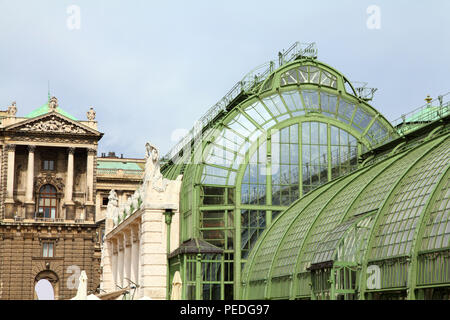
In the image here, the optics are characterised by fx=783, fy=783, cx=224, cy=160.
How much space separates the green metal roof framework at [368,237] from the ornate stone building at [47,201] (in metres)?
76.5

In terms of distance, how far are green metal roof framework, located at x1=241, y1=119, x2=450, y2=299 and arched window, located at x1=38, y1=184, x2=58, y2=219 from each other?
80.3m

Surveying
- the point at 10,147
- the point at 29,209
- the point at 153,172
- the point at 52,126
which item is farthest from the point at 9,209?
the point at 153,172

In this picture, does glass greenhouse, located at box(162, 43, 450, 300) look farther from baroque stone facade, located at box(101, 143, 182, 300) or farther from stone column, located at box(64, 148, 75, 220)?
stone column, located at box(64, 148, 75, 220)

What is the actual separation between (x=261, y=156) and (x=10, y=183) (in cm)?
7764

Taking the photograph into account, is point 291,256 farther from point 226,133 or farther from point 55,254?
point 55,254

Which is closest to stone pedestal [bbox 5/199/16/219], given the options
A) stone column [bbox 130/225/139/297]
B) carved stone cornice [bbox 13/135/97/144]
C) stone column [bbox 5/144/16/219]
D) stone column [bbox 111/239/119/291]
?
stone column [bbox 5/144/16/219]

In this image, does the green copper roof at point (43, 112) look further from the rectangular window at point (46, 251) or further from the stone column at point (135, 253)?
the stone column at point (135, 253)

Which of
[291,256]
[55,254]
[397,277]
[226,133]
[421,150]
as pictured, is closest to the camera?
[397,277]

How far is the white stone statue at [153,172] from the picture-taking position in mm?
57625

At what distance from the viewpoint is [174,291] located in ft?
174

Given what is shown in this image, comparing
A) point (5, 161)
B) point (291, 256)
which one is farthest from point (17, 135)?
point (291, 256)

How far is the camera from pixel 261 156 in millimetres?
57156

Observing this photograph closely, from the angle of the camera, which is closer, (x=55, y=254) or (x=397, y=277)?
(x=397, y=277)

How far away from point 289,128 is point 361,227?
18767mm
